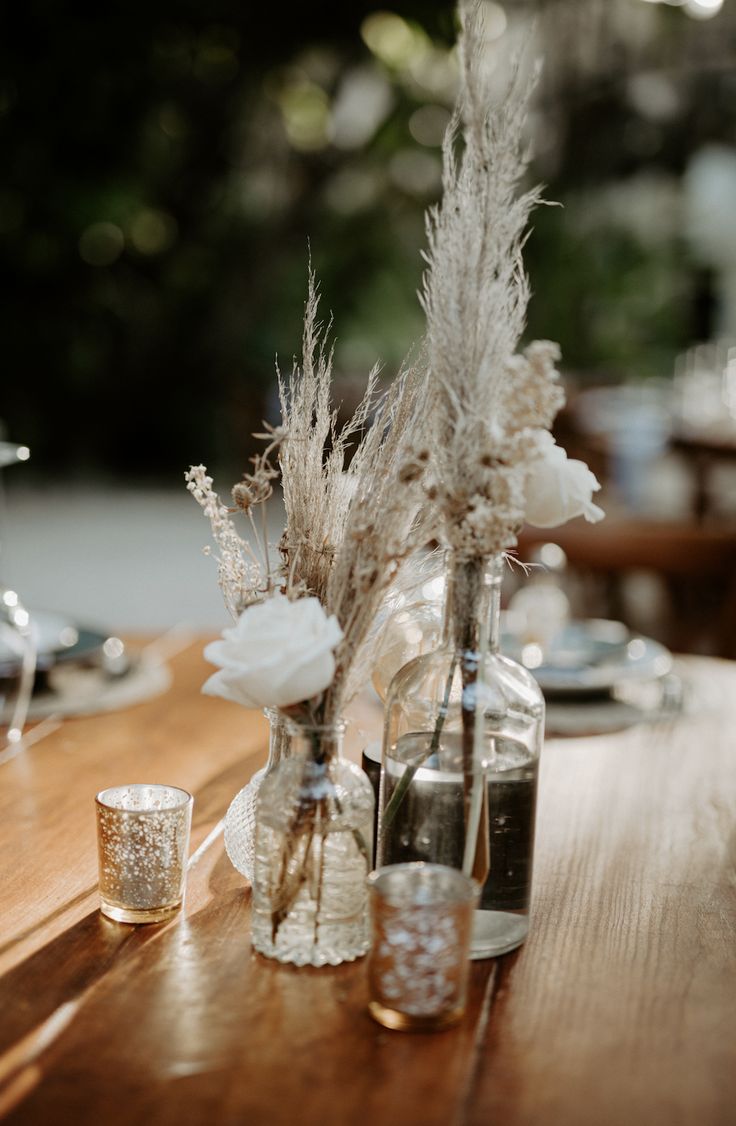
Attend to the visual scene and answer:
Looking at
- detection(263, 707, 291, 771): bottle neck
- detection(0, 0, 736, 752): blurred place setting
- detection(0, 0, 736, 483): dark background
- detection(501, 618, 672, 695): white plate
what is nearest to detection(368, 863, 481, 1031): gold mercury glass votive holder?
detection(263, 707, 291, 771): bottle neck

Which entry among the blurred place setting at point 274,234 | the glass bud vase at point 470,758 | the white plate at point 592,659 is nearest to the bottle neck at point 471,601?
the glass bud vase at point 470,758

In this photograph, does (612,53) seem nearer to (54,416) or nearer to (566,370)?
(566,370)

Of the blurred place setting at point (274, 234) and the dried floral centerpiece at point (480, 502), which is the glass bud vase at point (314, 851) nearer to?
the dried floral centerpiece at point (480, 502)

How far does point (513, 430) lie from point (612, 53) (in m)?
8.39

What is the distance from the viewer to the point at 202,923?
0.90 meters

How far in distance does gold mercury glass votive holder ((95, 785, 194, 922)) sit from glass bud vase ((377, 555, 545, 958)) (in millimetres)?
155

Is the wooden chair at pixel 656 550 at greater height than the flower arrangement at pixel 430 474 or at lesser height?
lesser

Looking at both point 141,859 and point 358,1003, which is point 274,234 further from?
point 358,1003

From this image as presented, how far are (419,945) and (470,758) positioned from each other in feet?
0.43

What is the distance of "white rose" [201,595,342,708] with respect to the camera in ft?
2.38

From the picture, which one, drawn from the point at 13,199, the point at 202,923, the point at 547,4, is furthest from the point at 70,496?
the point at 202,923

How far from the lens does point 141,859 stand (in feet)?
2.93

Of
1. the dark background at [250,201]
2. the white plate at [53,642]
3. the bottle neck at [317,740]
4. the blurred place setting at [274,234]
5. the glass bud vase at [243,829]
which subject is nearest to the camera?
the bottle neck at [317,740]

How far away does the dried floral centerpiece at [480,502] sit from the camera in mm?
749
